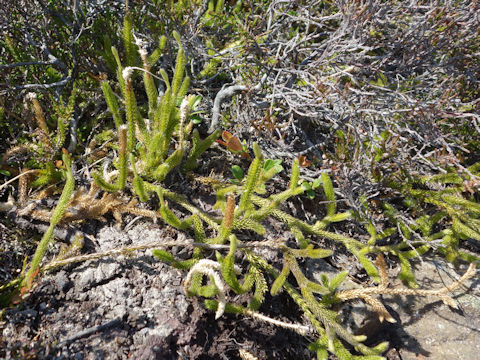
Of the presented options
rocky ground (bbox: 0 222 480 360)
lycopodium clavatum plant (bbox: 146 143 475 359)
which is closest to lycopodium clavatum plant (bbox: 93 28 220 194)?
lycopodium clavatum plant (bbox: 146 143 475 359)

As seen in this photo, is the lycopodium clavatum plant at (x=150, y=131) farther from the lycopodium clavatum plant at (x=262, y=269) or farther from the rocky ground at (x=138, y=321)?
the rocky ground at (x=138, y=321)

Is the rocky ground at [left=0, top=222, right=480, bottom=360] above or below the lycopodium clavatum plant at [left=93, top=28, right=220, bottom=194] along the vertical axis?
below

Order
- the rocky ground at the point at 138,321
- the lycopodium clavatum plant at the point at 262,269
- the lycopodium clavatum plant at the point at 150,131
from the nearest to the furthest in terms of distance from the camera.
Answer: the rocky ground at the point at 138,321 < the lycopodium clavatum plant at the point at 262,269 < the lycopodium clavatum plant at the point at 150,131

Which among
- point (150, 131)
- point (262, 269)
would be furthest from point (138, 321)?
point (150, 131)

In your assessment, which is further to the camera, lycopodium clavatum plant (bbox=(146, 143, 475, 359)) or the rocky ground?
lycopodium clavatum plant (bbox=(146, 143, 475, 359))

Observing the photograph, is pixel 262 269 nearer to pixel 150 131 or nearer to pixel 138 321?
pixel 138 321

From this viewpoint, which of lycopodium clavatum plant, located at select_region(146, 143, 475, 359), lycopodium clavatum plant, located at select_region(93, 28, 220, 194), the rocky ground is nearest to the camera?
the rocky ground

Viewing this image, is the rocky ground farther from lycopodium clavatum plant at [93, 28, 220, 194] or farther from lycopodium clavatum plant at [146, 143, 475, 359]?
lycopodium clavatum plant at [93, 28, 220, 194]

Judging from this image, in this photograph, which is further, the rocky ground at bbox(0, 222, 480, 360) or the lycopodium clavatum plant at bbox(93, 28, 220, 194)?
the lycopodium clavatum plant at bbox(93, 28, 220, 194)

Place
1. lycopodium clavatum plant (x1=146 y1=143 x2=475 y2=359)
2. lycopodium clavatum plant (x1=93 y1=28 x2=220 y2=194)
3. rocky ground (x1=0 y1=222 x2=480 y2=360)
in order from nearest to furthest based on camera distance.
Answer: rocky ground (x1=0 y1=222 x2=480 y2=360) → lycopodium clavatum plant (x1=146 y1=143 x2=475 y2=359) → lycopodium clavatum plant (x1=93 y1=28 x2=220 y2=194)

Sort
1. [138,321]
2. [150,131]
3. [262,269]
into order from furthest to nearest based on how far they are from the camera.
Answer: [150,131] → [262,269] → [138,321]

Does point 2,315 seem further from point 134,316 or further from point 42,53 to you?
point 42,53

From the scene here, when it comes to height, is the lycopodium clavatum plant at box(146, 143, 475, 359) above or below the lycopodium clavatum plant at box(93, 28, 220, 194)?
below

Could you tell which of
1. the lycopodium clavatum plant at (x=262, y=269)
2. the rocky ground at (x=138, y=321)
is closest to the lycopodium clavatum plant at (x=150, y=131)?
the lycopodium clavatum plant at (x=262, y=269)
